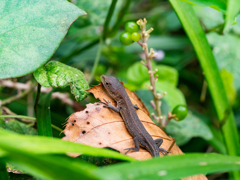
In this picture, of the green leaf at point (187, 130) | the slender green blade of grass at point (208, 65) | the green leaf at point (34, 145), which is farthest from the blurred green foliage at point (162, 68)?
the green leaf at point (34, 145)

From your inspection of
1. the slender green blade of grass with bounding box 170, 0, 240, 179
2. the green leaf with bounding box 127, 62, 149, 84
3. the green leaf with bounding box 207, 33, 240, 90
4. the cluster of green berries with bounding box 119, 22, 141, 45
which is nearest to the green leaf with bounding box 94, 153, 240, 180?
the slender green blade of grass with bounding box 170, 0, 240, 179

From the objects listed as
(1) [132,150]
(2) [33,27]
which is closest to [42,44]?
(2) [33,27]

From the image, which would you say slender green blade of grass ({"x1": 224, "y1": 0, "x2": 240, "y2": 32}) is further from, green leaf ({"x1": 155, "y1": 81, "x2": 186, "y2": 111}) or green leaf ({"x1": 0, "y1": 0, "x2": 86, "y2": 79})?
green leaf ({"x1": 155, "y1": 81, "x2": 186, "y2": 111})

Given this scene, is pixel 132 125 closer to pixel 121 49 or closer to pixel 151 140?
pixel 151 140

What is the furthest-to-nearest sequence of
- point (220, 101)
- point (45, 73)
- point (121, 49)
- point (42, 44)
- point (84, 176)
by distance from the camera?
point (121, 49) → point (220, 101) → point (45, 73) → point (42, 44) → point (84, 176)

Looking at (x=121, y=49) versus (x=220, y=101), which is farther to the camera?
(x=121, y=49)

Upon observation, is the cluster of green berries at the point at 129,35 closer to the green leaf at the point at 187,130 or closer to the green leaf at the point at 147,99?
the green leaf at the point at 147,99
